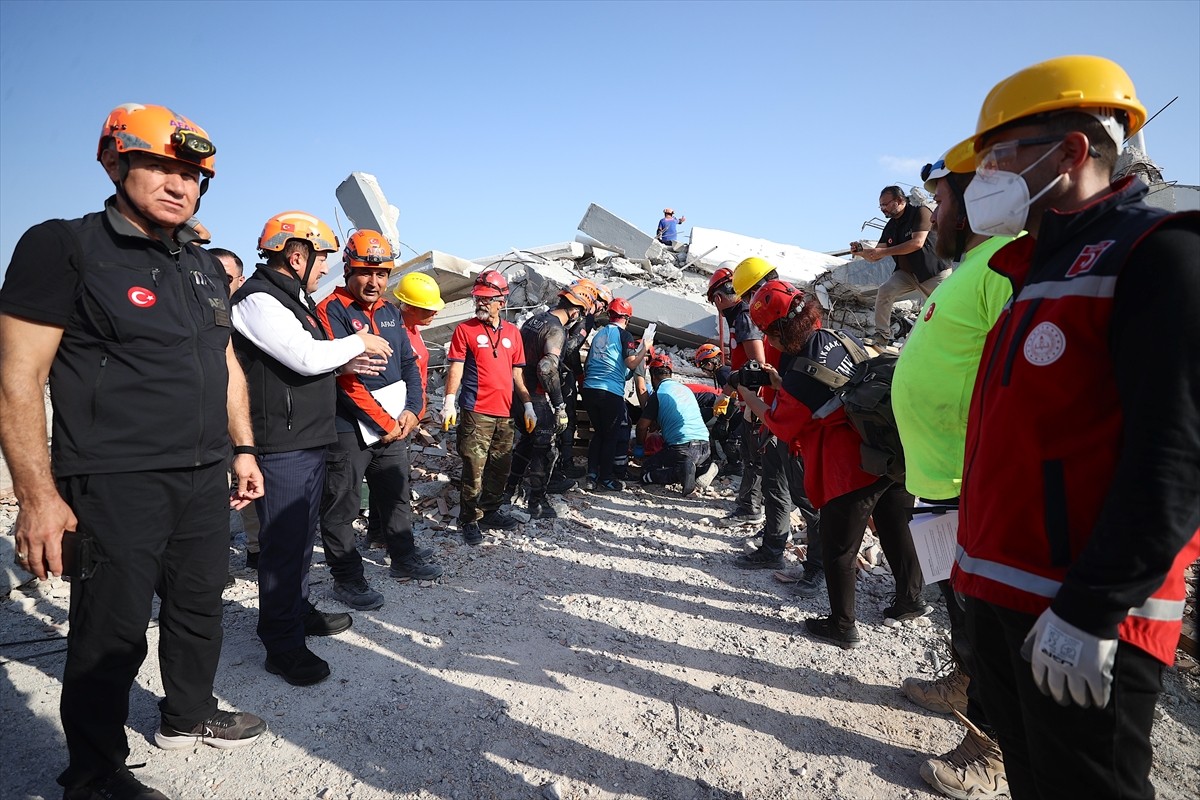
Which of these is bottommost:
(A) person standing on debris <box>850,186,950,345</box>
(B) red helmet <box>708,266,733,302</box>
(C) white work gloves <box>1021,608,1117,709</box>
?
(C) white work gloves <box>1021,608,1117,709</box>

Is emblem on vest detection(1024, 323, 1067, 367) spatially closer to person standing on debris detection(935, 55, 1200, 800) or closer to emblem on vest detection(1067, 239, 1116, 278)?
person standing on debris detection(935, 55, 1200, 800)

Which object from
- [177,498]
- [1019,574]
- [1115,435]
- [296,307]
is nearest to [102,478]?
[177,498]

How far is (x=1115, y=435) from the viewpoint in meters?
1.25

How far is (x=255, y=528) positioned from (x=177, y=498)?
8.74 feet

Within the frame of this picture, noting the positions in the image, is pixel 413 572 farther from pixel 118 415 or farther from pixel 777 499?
pixel 777 499

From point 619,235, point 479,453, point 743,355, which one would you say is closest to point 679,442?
point 743,355

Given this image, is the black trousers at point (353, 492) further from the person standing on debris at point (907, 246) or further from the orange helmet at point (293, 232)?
the person standing on debris at point (907, 246)

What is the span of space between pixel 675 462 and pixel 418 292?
135 inches

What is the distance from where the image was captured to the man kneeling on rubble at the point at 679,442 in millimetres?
6941

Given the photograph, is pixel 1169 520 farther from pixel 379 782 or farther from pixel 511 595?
pixel 511 595

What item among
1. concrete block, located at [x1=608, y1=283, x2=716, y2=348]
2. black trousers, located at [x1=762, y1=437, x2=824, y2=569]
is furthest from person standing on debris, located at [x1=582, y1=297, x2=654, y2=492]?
concrete block, located at [x1=608, y1=283, x2=716, y2=348]

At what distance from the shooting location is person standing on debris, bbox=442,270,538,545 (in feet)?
17.9

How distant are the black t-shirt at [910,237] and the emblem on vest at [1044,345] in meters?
4.92

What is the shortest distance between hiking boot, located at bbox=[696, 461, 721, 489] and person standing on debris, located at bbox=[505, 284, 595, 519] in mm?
1885
